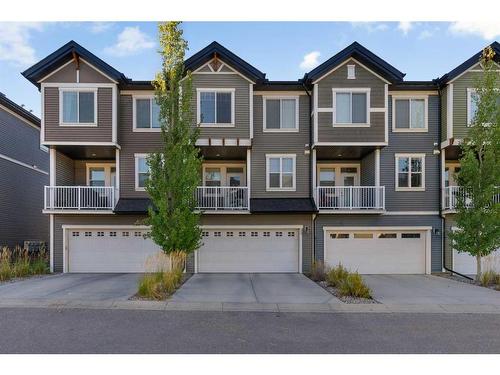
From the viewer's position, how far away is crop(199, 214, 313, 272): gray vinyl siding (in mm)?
14961

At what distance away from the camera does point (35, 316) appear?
7.89 meters

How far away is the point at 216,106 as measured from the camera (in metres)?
15.0

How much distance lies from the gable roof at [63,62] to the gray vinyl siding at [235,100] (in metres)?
3.46

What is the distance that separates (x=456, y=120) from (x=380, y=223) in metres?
5.53

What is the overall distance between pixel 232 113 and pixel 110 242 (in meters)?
7.78

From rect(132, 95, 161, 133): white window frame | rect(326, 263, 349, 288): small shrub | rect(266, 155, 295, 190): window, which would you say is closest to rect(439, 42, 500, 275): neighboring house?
rect(326, 263, 349, 288): small shrub

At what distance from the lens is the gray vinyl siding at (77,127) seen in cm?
1431

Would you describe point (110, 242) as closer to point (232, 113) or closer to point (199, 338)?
point (232, 113)

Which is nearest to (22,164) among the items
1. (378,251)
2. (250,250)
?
(250,250)

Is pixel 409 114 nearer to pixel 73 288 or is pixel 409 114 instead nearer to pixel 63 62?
pixel 73 288

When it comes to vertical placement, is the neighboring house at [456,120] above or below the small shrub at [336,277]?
above

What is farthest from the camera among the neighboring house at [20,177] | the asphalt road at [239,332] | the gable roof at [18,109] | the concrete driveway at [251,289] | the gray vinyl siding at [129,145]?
the neighboring house at [20,177]

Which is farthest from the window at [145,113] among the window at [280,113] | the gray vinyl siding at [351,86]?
the gray vinyl siding at [351,86]

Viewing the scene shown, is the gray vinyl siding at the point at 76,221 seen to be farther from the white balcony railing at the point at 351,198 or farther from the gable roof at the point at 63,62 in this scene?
the white balcony railing at the point at 351,198
